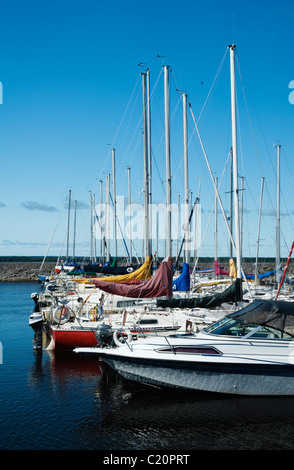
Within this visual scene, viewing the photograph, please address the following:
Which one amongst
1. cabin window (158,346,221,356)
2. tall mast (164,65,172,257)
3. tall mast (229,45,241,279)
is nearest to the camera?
cabin window (158,346,221,356)

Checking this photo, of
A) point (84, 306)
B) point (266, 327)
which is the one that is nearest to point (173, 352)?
point (266, 327)

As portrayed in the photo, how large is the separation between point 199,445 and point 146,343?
14.9 ft

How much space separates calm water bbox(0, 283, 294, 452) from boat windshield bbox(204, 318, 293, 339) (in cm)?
208

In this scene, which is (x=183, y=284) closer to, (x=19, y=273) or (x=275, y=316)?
(x=275, y=316)

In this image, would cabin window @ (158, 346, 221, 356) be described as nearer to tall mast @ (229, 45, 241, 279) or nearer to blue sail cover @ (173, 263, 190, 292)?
tall mast @ (229, 45, 241, 279)

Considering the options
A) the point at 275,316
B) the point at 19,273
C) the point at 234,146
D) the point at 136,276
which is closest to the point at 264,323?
the point at 275,316

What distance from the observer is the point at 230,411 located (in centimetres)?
1404

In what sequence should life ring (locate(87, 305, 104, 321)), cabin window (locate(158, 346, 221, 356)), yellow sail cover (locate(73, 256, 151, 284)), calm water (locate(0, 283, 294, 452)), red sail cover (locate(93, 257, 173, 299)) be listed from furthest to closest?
1. life ring (locate(87, 305, 104, 321))
2. yellow sail cover (locate(73, 256, 151, 284))
3. red sail cover (locate(93, 257, 173, 299))
4. cabin window (locate(158, 346, 221, 356))
5. calm water (locate(0, 283, 294, 452))

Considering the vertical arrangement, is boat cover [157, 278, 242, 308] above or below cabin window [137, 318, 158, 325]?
above

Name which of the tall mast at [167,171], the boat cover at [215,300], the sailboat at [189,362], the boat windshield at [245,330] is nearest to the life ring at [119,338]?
the sailboat at [189,362]

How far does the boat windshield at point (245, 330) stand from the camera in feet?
49.5

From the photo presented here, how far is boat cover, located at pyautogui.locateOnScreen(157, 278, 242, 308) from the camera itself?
1767cm

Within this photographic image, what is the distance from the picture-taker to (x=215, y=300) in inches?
701

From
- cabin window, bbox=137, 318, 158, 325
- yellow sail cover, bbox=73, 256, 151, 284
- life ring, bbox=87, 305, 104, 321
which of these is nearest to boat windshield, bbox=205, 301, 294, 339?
cabin window, bbox=137, 318, 158, 325
